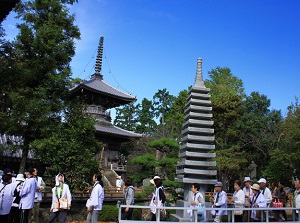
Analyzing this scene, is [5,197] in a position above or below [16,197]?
above

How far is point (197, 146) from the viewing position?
11.0 metres

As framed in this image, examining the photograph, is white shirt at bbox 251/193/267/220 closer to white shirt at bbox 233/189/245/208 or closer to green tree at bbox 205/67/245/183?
white shirt at bbox 233/189/245/208

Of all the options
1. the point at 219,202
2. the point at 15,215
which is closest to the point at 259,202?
the point at 219,202

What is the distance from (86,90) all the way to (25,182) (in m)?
20.9

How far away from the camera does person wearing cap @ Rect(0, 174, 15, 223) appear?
6809 millimetres

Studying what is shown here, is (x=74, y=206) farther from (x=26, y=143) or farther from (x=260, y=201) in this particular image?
(x=260, y=201)

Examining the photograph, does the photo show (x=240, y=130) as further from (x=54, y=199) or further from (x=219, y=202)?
(x=54, y=199)

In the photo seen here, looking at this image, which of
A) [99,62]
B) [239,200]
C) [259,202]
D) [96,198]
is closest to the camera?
[259,202]

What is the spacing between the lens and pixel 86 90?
2812 centimetres

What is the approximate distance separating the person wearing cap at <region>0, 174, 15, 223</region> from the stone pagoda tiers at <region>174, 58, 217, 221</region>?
18.8 ft

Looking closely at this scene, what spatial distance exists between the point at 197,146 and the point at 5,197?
6.80 metres

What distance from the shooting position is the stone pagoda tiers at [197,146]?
10.8 meters

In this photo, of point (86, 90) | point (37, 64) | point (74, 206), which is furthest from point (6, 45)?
point (86, 90)

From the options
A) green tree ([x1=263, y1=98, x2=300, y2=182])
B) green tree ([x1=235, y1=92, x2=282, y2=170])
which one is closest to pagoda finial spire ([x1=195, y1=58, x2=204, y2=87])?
green tree ([x1=263, y1=98, x2=300, y2=182])
